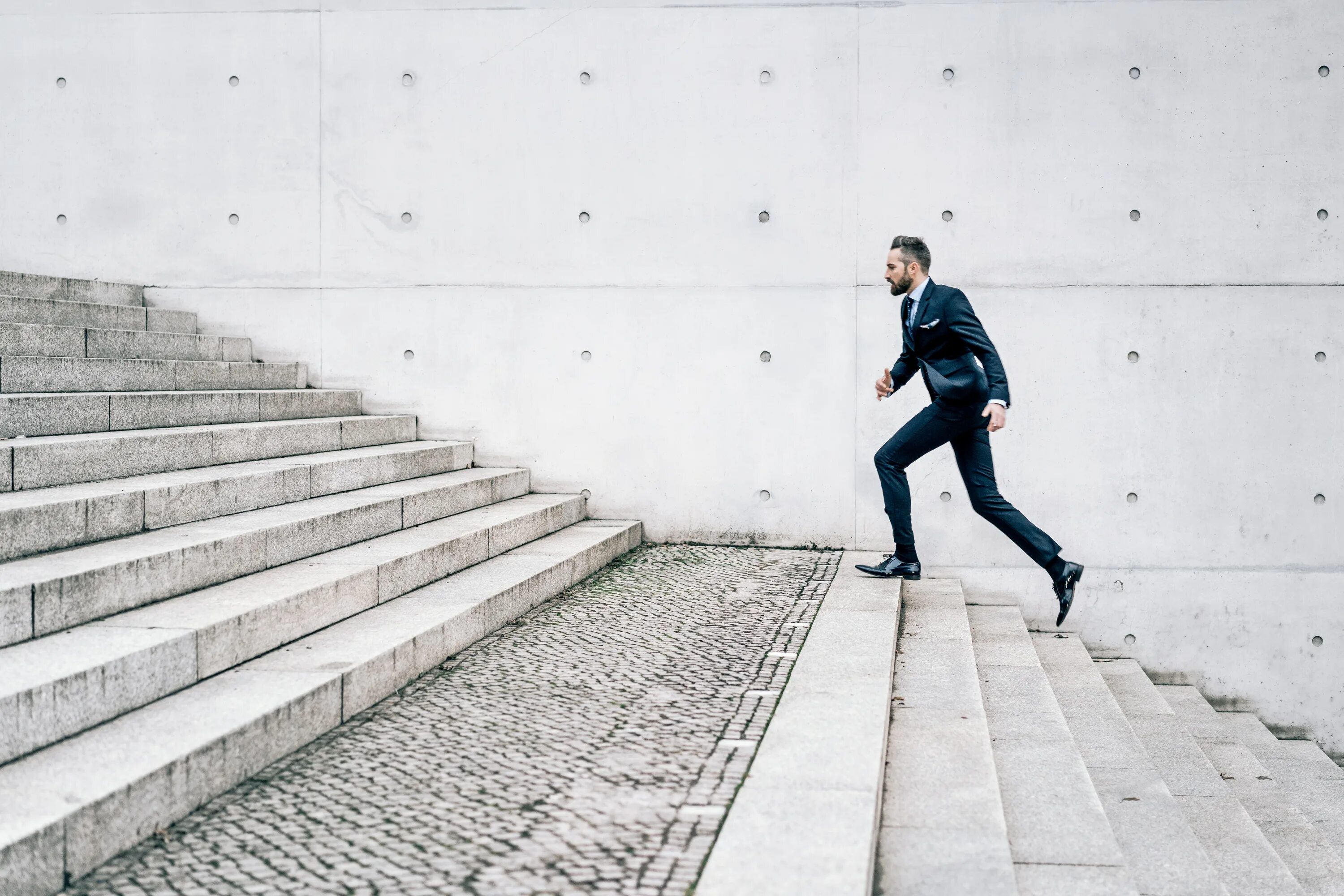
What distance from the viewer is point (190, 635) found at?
3.78 metres

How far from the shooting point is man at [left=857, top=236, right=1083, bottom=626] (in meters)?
5.81

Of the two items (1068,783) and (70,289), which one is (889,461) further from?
(70,289)

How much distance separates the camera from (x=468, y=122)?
8.32 metres

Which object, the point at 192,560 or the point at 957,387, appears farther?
the point at 957,387

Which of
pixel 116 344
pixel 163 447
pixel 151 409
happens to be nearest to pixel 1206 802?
pixel 163 447

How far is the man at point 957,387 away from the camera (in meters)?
5.81

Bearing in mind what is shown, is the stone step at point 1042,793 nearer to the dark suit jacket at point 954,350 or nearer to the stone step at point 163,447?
the dark suit jacket at point 954,350

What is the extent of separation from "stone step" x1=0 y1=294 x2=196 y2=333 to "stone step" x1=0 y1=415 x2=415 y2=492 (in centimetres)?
110

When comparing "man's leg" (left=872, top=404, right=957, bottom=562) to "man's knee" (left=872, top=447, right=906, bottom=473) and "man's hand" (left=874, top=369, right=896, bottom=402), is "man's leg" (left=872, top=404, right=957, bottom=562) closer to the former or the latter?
"man's knee" (left=872, top=447, right=906, bottom=473)

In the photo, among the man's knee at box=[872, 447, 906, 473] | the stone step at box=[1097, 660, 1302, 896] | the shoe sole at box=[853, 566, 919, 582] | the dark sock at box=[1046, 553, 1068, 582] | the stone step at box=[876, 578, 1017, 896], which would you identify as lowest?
the stone step at box=[1097, 660, 1302, 896]

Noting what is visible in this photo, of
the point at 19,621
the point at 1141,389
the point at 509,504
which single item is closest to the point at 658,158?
the point at 509,504

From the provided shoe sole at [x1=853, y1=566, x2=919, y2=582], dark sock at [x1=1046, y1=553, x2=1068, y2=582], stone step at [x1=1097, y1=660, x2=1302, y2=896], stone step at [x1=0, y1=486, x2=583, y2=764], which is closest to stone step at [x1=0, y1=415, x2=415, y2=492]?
stone step at [x1=0, y1=486, x2=583, y2=764]

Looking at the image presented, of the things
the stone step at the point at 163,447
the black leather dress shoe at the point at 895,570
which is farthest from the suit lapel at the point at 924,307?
the stone step at the point at 163,447

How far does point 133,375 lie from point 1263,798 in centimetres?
621
